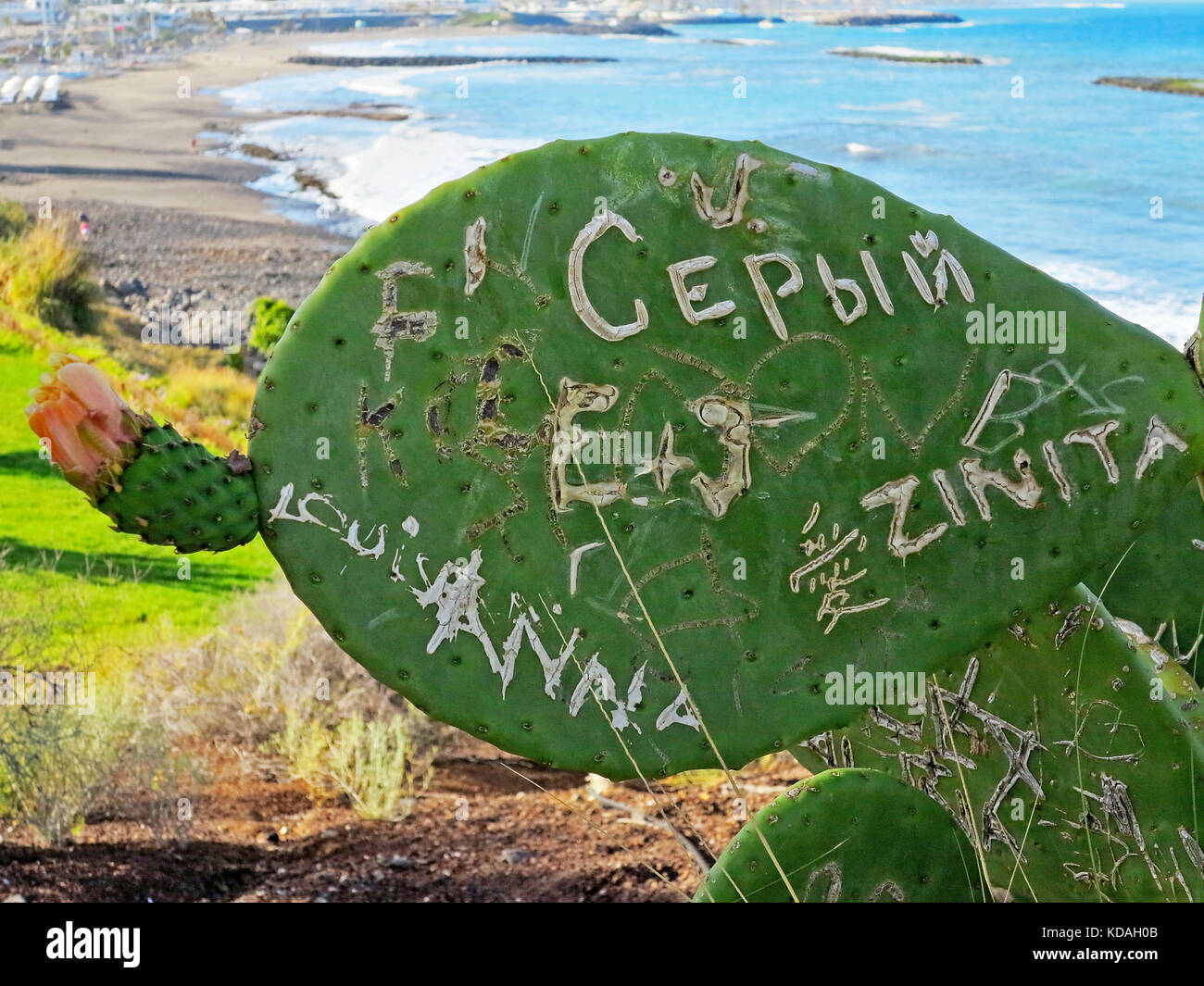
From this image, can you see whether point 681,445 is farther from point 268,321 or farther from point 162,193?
point 162,193

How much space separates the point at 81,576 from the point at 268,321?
290cm

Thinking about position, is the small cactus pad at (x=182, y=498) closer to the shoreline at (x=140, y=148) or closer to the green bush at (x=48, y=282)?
the green bush at (x=48, y=282)

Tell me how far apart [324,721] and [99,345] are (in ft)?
13.4

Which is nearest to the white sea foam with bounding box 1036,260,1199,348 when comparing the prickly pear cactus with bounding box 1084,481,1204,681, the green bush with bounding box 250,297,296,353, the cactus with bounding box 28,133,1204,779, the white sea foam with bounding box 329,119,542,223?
the white sea foam with bounding box 329,119,542,223

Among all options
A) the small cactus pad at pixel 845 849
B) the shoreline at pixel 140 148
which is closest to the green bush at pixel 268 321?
the shoreline at pixel 140 148

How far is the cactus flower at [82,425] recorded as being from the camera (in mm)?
993

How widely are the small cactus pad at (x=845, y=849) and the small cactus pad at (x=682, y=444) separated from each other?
76mm

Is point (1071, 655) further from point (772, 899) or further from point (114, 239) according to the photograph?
point (114, 239)

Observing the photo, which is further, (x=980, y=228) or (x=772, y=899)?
(x=980, y=228)

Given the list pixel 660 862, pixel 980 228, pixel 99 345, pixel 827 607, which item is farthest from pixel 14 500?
pixel 980 228

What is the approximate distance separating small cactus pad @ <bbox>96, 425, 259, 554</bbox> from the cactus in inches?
0.9

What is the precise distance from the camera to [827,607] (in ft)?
3.96

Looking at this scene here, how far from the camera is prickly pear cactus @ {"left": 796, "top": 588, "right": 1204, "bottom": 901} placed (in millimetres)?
1379
